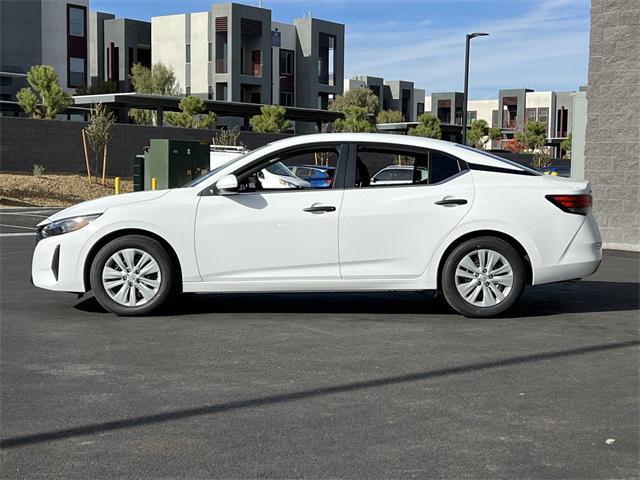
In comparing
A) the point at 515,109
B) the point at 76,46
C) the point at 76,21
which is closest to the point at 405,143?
the point at 76,46

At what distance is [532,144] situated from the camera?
3401 inches

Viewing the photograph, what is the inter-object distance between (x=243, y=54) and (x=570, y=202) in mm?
65500

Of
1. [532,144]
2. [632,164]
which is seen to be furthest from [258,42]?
[632,164]

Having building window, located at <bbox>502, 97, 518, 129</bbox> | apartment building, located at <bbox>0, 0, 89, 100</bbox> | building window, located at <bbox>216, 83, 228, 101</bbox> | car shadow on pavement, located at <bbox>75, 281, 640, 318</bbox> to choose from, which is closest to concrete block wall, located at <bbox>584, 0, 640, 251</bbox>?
car shadow on pavement, located at <bbox>75, 281, 640, 318</bbox>

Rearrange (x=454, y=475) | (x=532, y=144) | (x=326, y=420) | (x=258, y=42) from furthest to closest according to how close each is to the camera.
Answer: (x=532, y=144) → (x=258, y=42) → (x=326, y=420) → (x=454, y=475)

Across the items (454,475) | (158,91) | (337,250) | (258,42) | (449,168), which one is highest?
(258,42)

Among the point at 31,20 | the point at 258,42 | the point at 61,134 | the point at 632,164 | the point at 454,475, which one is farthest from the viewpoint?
the point at 258,42

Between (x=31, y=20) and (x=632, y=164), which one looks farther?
(x=31, y=20)

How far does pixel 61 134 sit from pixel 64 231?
92.0ft

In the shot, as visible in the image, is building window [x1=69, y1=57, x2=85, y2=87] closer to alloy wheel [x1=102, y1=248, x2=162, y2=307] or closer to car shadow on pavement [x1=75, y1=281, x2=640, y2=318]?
car shadow on pavement [x1=75, y1=281, x2=640, y2=318]

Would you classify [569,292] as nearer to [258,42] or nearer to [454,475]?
[454,475]

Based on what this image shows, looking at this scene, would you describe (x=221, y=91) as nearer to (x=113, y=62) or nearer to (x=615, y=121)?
(x=113, y=62)

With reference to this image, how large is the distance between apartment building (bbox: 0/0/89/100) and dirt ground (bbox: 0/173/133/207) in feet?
93.9

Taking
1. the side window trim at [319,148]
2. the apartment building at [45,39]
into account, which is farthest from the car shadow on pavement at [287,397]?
the apartment building at [45,39]
